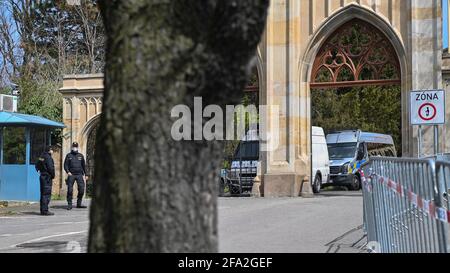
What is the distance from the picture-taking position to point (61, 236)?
10602 mm

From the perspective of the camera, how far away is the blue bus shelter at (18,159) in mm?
18875

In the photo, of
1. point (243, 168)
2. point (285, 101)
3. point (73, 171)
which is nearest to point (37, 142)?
point (73, 171)

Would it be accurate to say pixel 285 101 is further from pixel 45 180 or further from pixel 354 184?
pixel 354 184

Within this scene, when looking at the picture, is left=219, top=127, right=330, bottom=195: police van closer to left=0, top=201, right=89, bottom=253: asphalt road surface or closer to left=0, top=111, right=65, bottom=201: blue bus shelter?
left=0, top=111, right=65, bottom=201: blue bus shelter

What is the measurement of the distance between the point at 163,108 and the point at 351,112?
3849 cm

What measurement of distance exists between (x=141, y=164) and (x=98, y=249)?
549mm

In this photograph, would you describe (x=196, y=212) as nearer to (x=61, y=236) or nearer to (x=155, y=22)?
(x=155, y=22)

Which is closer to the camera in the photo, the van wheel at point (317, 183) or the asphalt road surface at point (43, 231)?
the asphalt road surface at point (43, 231)

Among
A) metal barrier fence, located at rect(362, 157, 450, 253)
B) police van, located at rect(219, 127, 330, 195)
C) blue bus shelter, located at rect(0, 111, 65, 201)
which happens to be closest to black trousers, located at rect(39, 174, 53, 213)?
blue bus shelter, located at rect(0, 111, 65, 201)

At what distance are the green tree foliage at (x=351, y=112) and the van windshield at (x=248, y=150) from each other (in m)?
17.1

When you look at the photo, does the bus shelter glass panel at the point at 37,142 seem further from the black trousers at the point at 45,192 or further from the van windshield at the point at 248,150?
the van windshield at the point at 248,150

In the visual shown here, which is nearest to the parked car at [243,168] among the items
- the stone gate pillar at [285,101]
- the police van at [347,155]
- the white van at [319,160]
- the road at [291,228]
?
the stone gate pillar at [285,101]

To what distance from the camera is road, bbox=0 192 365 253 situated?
8992 mm
